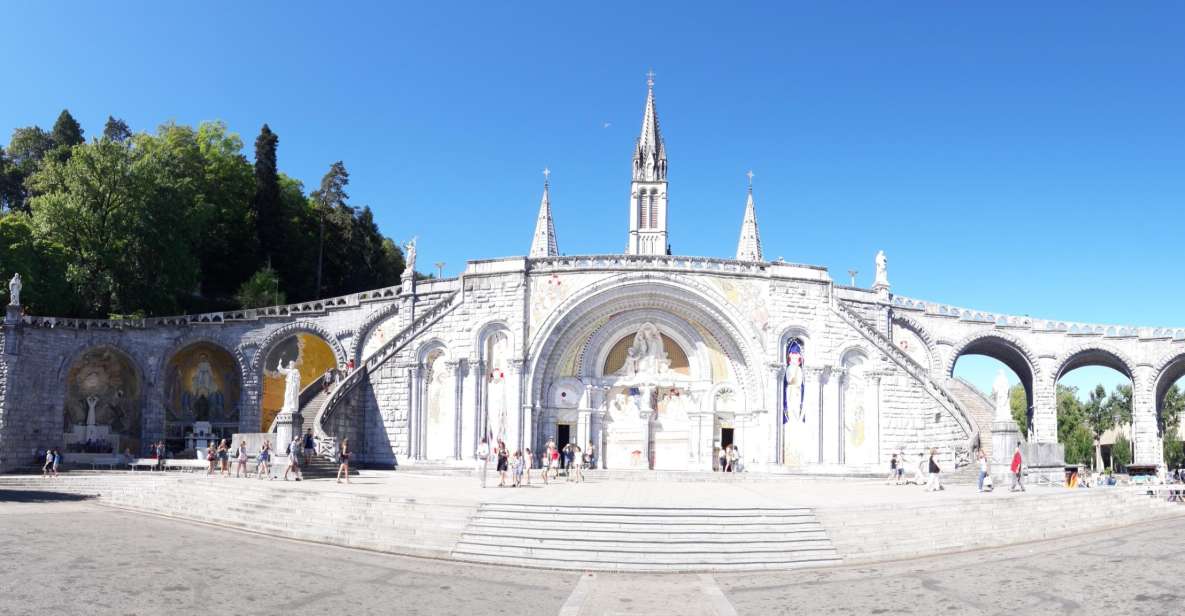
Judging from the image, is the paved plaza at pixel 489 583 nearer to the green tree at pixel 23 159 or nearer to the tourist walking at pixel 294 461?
the tourist walking at pixel 294 461

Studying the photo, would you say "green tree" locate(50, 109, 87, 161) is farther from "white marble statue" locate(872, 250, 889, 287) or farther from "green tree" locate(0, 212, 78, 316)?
"white marble statue" locate(872, 250, 889, 287)

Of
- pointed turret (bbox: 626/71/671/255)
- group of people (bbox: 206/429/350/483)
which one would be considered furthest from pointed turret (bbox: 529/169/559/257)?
group of people (bbox: 206/429/350/483)

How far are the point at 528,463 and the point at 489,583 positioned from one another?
10689 mm

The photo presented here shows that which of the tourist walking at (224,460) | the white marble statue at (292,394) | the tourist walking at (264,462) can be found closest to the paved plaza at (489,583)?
the tourist walking at (264,462)

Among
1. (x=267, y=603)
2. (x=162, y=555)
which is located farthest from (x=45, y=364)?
(x=267, y=603)

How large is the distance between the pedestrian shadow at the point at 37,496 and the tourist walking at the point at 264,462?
478 cm

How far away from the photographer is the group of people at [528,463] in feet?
75.8

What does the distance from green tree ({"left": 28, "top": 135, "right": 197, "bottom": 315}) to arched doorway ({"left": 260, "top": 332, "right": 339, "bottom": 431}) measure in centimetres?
695

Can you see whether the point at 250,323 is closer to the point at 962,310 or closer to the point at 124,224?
the point at 124,224

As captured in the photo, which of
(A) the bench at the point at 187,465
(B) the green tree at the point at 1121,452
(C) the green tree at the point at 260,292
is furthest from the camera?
(B) the green tree at the point at 1121,452

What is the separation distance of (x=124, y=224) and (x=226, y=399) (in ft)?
30.5

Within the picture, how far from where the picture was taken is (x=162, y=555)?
15539 millimetres

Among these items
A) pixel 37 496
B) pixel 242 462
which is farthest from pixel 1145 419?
pixel 37 496

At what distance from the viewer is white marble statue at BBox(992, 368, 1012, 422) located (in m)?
25.8
